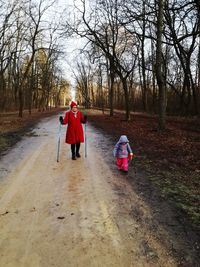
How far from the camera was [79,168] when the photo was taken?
8.37 meters

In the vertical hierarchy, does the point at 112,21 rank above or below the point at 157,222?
above

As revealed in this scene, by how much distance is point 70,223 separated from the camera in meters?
4.73

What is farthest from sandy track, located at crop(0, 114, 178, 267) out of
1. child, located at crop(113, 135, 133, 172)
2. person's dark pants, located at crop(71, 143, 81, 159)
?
person's dark pants, located at crop(71, 143, 81, 159)

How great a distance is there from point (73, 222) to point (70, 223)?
0.06 m

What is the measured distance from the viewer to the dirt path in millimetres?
3764

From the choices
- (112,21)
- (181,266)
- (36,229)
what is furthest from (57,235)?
(112,21)

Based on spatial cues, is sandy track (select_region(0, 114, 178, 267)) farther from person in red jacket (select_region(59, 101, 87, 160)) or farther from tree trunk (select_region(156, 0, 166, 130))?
tree trunk (select_region(156, 0, 166, 130))

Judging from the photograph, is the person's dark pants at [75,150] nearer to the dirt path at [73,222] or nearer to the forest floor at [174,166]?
the dirt path at [73,222]

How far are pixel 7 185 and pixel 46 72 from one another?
46026mm

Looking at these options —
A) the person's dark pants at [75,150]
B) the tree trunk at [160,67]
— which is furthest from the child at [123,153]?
the tree trunk at [160,67]

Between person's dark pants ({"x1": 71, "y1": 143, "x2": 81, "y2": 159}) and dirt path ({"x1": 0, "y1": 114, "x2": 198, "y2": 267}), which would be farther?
person's dark pants ({"x1": 71, "y1": 143, "x2": 81, "y2": 159})

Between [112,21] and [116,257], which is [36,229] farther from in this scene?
[112,21]

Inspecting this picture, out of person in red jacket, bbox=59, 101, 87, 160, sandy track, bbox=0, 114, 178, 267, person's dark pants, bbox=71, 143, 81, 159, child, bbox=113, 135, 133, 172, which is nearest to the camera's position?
sandy track, bbox=0, 114, 178, 267

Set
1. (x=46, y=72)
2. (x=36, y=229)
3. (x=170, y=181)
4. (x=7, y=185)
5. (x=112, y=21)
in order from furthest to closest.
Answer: (x=46, y=72), (x=112, y=21), (x=170, y=181), (x=7, y=185), (x=36, y=229)
